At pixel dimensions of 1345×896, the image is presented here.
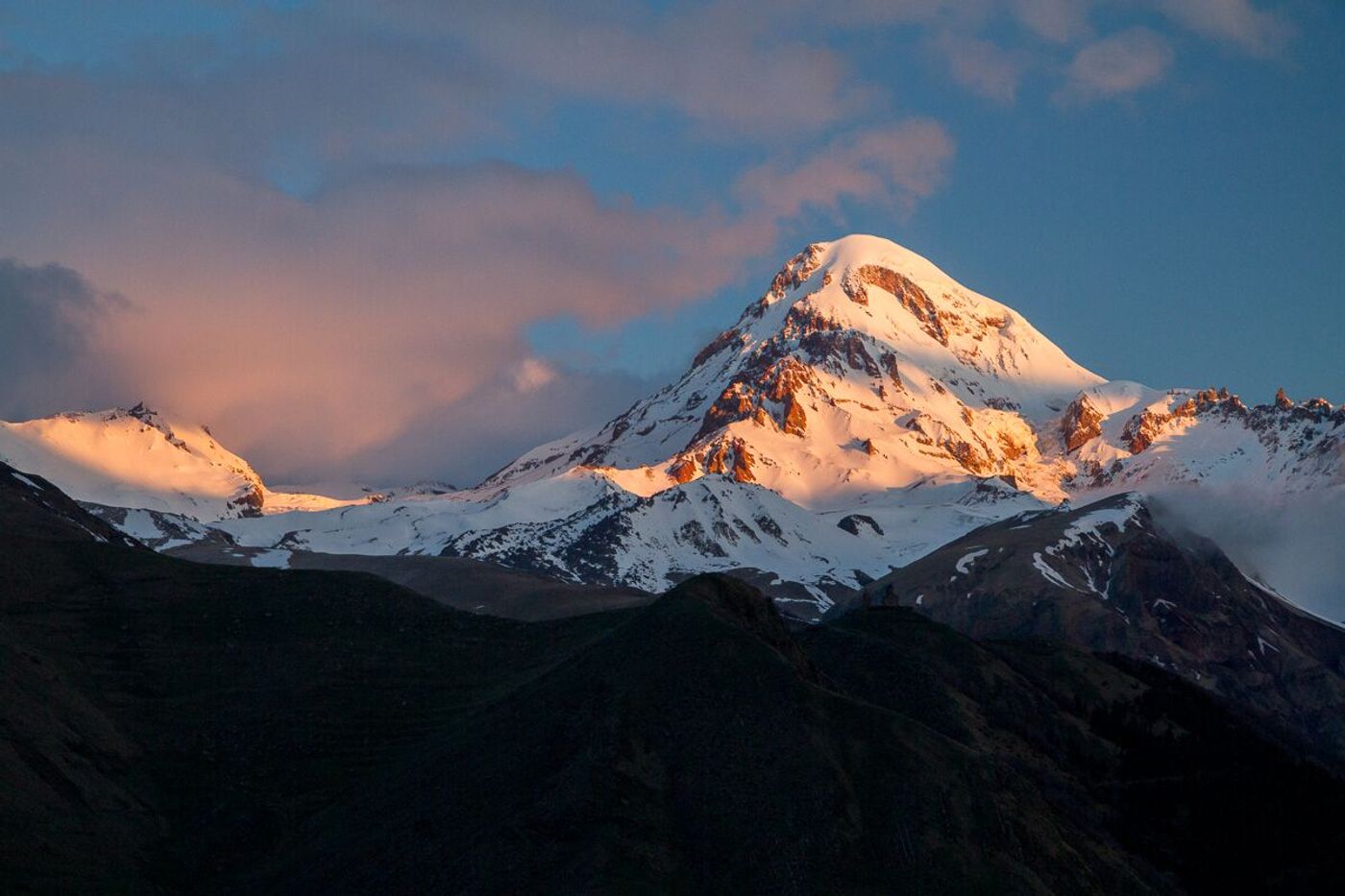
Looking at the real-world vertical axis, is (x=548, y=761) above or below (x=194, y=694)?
below

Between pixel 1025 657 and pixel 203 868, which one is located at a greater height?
pixel 1025 657

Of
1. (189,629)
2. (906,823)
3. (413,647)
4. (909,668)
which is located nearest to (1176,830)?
(909,668)

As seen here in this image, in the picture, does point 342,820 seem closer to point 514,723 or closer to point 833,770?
point 514,723

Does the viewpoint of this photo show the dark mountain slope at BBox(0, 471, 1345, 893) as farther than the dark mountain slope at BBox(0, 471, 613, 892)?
No

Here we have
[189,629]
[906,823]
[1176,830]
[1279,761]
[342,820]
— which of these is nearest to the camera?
[906,823]

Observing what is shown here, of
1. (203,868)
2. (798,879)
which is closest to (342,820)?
(203,868)

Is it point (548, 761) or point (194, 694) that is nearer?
point (548, 761)

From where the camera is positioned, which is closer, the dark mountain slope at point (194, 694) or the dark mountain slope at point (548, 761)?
the dark mountain slope at point (548, 761)

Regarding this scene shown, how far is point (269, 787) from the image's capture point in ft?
360

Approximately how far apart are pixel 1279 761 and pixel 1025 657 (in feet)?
97.2

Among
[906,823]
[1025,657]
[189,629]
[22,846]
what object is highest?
[1025,657]

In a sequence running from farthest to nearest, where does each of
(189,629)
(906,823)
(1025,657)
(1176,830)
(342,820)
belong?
(1025,657)
(189,629)
(1176,830)
(342,820)
(906,823)

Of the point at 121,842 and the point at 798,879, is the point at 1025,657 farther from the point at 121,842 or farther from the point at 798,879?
the point at 121,842

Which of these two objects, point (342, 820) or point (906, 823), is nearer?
point (906, 823)
